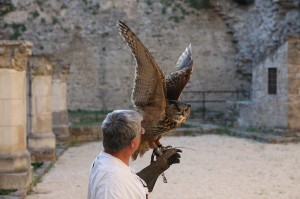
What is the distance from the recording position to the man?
3.21 metres

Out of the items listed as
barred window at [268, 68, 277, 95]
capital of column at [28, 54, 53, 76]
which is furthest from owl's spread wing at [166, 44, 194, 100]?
barred window at [268, 68, 277, 95]

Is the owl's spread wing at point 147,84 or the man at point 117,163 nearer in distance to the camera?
the man at point 117,163

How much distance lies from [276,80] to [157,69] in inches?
626

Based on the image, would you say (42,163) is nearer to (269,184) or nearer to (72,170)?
(72,170)

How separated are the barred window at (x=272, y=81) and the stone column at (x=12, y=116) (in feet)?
37.3

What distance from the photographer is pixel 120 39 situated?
2598cm

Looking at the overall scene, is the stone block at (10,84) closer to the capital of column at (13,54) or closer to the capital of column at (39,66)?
the capital of column at (13,54)

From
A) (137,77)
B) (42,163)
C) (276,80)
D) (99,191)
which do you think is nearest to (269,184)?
(42,163)

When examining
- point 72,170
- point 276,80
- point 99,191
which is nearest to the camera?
point 99,191

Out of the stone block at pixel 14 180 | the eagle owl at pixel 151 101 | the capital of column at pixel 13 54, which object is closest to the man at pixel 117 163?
the eagle owl at pixel 151 101

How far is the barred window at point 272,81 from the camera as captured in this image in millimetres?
19500

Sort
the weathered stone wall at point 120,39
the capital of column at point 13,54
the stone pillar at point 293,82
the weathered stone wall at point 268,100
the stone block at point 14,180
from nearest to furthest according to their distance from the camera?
the stone block at point 14,180 → the capital of column at point 13,54 → the stone pillar at point 293,82 → the weathered stone wall at point 268,100 → the weathered stone wall at point 120,39

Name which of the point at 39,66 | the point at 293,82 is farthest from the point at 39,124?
the point at 293,82

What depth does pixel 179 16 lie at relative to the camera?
26250 millimetres
